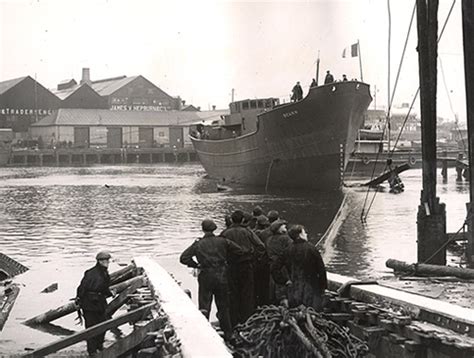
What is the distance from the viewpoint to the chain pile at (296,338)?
6.71 meters

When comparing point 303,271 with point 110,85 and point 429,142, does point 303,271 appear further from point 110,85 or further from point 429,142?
point 110,85

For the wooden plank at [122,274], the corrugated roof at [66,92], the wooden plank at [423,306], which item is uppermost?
the corrugated roof at [66,92]

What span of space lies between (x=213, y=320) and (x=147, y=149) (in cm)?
7995

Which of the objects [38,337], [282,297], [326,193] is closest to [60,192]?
[326,193]

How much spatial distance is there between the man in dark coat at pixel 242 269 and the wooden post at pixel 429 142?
5377 millimetres

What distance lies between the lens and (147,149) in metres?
88.6

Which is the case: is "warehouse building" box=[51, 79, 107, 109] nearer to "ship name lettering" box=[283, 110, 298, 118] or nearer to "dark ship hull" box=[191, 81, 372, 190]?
"dark ship hull" box=[191, 81, 372, 190]

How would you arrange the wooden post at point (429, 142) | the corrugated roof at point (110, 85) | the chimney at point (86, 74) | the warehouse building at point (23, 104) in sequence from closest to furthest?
the wooden post at point (429, 142) < the warehouse building at point (23, 104) < the corrugated roof at point (110, 85) < the chimney at point (86, 74)

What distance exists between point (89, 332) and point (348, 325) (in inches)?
116

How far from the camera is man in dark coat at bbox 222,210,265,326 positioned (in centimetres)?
829

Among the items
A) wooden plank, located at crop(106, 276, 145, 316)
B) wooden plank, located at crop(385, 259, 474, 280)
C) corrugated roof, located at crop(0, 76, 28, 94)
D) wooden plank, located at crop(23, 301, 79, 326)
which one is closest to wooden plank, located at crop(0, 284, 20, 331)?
wooden plank, located at crop(23, 301, 79, 326)

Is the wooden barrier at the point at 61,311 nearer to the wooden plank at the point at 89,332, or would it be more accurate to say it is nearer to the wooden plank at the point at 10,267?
the wooden plank at the point at 89,332

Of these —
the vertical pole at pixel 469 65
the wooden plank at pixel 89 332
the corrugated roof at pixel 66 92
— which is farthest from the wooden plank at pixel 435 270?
the corrugated roof at pixel 66 92

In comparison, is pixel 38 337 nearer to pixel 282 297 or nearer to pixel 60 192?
pixel 282 297
